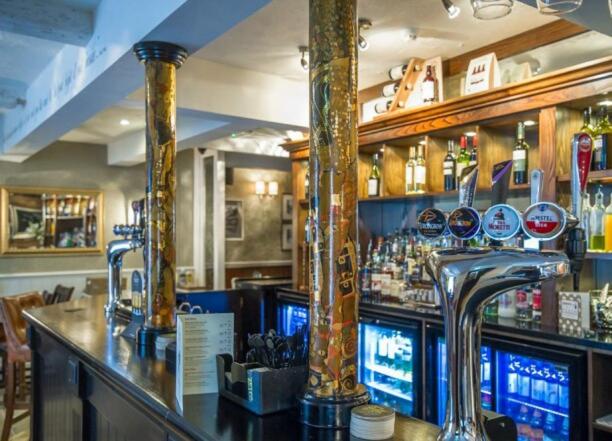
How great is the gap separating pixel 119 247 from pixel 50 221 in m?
4.86

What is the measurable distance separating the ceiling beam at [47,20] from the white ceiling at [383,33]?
0.79m

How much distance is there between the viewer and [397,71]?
3.85 m

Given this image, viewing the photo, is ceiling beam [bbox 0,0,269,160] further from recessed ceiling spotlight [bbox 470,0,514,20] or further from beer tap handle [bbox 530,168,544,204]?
beer tap handle [bbox 530,168,544,204]

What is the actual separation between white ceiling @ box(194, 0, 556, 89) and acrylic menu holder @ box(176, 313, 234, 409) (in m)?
1.88

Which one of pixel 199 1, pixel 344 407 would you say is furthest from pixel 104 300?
pixel 344 407

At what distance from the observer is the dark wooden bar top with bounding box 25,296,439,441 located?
4.37ft

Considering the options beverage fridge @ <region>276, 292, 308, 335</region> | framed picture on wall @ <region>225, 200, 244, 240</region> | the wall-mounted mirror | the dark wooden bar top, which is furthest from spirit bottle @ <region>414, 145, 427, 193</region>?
the wall-mounted mirror

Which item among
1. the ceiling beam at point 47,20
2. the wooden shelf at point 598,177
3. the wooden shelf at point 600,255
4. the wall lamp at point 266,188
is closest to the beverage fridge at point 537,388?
the wooden shelf at point 600,255

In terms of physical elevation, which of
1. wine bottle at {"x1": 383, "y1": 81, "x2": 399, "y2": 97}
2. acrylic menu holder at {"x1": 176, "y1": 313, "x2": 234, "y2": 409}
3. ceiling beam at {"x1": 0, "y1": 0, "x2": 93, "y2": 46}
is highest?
ceiling beam at {"x1": 0, "y1": 0, "x2": 93, "y2": 46}

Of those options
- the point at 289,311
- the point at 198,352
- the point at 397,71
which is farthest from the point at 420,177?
the point at 198,352

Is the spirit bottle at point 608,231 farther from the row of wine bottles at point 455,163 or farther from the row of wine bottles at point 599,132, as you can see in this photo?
the row of wine bottles at point 455,163

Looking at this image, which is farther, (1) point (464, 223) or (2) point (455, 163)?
(2) point (455, 163)

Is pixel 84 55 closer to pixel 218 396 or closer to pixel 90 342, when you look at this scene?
pixel 90 342

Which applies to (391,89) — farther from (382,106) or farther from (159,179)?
(159,179)
